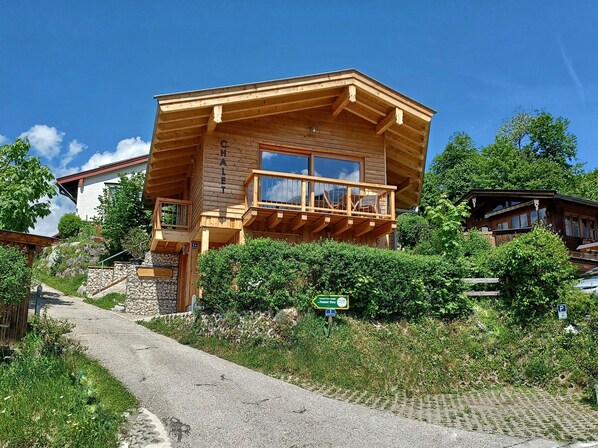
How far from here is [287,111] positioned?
18.4 meters

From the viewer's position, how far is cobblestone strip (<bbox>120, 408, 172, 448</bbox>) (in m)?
7.10

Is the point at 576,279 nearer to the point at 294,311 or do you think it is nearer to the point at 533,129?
the point at 294,311

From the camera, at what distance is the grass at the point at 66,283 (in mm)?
26477

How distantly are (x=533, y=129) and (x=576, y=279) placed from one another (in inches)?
1686

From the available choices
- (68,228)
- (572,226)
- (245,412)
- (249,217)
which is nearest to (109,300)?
(249,217)

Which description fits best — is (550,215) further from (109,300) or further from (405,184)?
(109,300)

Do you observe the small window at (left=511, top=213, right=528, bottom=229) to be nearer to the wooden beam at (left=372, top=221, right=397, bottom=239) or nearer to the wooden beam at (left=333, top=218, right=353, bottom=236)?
the wooden beam at (left=372, top=221, right=397, bottom=239)

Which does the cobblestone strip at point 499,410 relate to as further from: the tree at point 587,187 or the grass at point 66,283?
the tree at point 587,187

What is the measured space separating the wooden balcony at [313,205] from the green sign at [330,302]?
15.4 feet

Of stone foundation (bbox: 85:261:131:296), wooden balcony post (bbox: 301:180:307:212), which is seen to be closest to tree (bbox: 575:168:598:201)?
wooden balcony post (bbox: 301:180:307:212)

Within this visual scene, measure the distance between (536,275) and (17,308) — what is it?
1211 cm

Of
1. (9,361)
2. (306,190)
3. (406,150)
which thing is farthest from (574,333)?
(9,361)

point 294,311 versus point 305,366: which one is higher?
point 294,311

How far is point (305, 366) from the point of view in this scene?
11.0 meters
